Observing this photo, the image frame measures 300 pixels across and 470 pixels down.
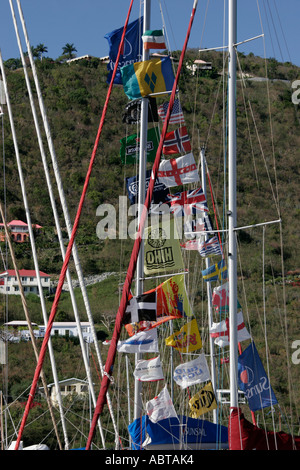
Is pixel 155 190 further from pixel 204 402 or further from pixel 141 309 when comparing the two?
pixel 204 402

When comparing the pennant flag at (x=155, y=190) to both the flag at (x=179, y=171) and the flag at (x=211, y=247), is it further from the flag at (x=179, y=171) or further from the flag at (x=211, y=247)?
the flag at (x=211, y=247)

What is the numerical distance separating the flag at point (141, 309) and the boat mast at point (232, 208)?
1.94 m

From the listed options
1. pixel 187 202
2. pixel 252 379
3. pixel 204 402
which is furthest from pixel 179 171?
pixel 204 402

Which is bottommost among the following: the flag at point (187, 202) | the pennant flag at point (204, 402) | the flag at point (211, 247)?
the pennant flag at point (204, 402)

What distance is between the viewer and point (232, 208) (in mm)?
10641

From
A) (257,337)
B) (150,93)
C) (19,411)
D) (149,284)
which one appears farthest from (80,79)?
(150,93)

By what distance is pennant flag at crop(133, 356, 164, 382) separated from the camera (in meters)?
12.5

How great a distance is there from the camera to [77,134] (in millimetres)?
73625

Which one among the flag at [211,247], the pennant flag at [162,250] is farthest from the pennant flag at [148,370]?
the flag at [211,247]

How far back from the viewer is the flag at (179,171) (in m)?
14.2

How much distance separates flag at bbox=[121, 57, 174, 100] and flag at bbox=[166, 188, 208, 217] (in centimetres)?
215

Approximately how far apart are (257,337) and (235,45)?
2677cm

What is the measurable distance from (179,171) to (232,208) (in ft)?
12.4

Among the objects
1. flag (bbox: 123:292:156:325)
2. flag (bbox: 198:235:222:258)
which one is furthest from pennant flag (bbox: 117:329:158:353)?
flag (bbox: 198:235:222:258)
